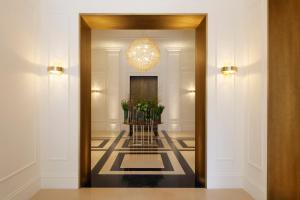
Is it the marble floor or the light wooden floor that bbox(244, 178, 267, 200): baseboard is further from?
the marble floor

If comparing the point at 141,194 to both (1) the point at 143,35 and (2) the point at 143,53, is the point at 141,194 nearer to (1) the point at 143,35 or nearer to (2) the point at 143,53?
(2) the point at 143,53

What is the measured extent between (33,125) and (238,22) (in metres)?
3.89

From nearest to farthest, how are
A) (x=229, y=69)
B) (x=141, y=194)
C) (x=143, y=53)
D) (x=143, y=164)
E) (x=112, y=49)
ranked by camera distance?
(x=141, y=194), (x=229, y=69), (x=143, y=164), (x=143, y=53), (x=112, y=49)

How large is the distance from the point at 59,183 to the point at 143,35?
751 cm

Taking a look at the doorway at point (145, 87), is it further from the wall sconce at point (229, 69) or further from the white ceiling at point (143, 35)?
the wall sconce at point (229, 69)

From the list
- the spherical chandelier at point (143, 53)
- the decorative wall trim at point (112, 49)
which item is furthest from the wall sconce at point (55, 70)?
the decorative wall trim at point (112, 49)

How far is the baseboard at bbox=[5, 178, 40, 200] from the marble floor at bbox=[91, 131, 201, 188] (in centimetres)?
94

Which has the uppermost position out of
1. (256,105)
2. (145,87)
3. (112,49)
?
(112,49)

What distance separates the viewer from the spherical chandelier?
8.04 metres

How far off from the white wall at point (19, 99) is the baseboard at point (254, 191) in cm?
346

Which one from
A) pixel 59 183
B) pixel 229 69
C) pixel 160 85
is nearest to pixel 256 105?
pixel 229 69

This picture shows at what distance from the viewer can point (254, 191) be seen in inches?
153

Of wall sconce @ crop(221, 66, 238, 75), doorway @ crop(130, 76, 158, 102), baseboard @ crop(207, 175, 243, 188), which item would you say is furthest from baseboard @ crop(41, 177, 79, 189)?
doorway @ crop(130, 76, 158, 102)

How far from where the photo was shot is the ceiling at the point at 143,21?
14.8 ft
